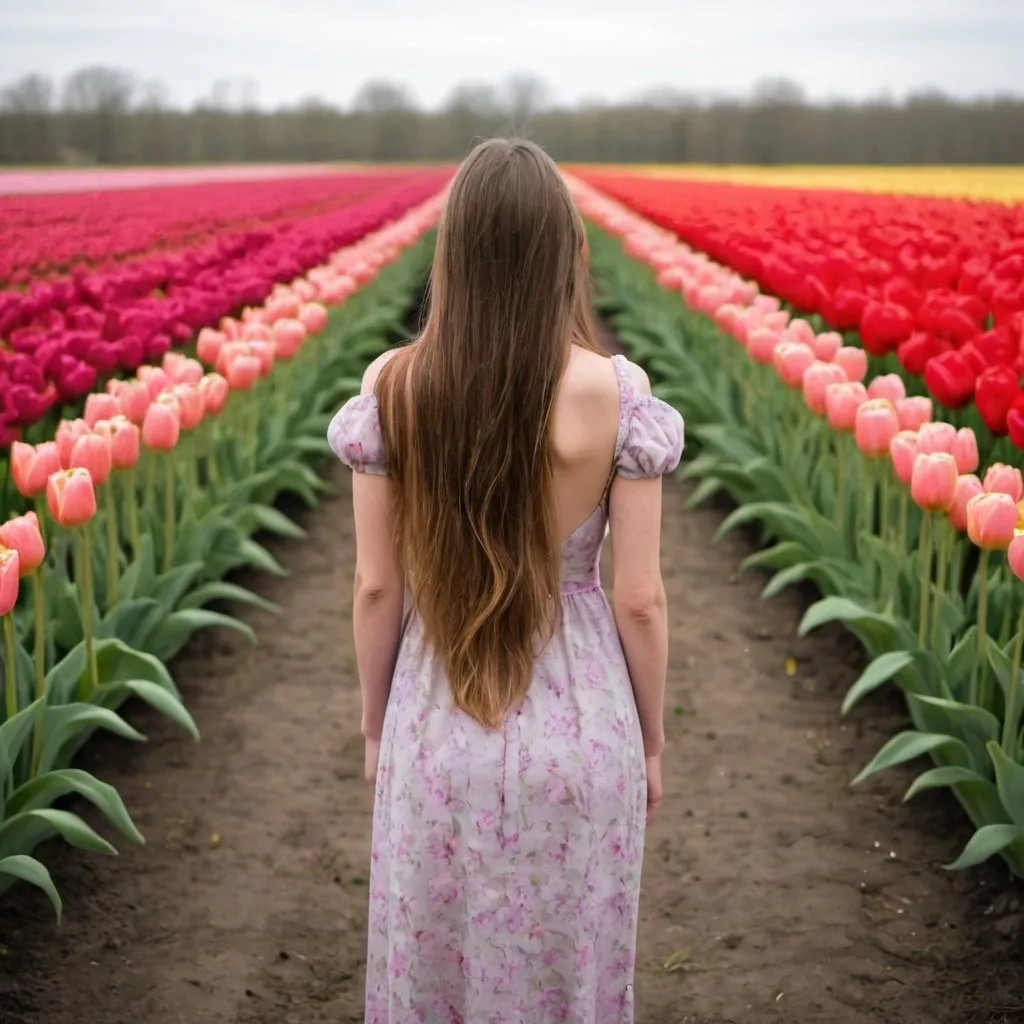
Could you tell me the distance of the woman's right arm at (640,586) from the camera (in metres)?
1.91

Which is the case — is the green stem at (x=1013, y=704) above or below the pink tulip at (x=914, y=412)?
below

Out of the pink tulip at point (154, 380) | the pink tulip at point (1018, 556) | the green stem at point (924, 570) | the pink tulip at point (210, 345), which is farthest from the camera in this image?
the pink tulip at point (210, 345)

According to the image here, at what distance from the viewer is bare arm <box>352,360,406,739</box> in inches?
76.1

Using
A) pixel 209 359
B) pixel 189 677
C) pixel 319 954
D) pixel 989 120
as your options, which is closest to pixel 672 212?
pixel 209 359

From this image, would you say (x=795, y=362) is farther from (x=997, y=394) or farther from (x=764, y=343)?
(x=997, y=394)

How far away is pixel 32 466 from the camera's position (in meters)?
3.29

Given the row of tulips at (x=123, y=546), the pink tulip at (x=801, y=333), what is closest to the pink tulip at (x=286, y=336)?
the row of tulips at (x=123, y=546)

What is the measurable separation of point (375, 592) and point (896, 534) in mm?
3132

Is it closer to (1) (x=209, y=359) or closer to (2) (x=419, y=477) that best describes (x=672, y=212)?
(1) (x=209, y=359)

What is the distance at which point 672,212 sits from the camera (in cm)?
1485

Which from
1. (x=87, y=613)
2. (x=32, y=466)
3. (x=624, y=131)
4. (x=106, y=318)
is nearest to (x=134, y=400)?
(x=32, y=466)

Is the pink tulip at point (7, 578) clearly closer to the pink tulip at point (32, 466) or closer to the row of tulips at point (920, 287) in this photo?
the pink tulip at point (32, 466)

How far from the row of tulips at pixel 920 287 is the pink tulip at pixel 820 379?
0.24 meters

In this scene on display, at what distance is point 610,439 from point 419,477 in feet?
0.92
